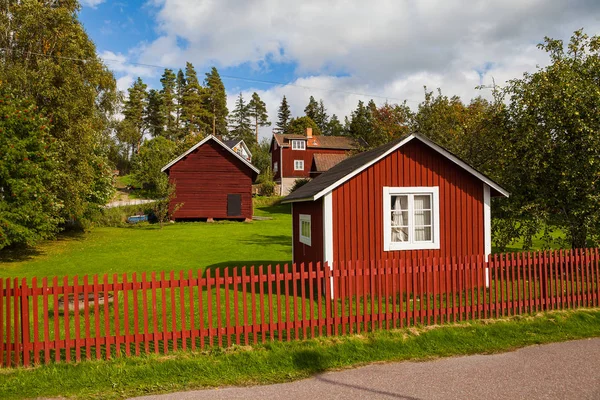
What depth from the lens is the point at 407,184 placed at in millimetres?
11227

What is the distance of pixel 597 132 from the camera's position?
37.6 feet

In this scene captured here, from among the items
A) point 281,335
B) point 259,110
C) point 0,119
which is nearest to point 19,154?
point 0,119

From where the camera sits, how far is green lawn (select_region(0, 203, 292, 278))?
1662cm

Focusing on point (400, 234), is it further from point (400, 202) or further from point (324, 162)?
point (324, 162)

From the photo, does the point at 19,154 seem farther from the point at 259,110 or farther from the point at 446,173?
the point at 259,110

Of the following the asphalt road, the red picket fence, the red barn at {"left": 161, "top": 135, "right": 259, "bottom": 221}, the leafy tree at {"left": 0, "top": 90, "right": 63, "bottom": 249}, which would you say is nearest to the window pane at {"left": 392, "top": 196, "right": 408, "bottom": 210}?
the red picket fence

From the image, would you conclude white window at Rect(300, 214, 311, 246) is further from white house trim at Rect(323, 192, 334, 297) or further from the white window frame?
white house trim at Rect(323, 192, 334, 297)

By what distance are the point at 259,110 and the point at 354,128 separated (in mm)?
25699

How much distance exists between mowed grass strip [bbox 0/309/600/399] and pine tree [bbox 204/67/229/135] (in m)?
76.5

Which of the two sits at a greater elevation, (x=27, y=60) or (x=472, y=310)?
(x=27, y=60)

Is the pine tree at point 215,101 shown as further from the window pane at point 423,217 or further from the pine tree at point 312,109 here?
the window pane at point 423,217

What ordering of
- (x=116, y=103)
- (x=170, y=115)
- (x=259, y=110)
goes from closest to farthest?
1. (x=116, y=103)
2. (x=170, y=115)
3. (x=259, y=110)

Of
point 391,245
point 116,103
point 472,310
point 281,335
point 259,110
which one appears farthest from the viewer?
point 259,110

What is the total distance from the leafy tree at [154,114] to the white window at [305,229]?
68.9 m
